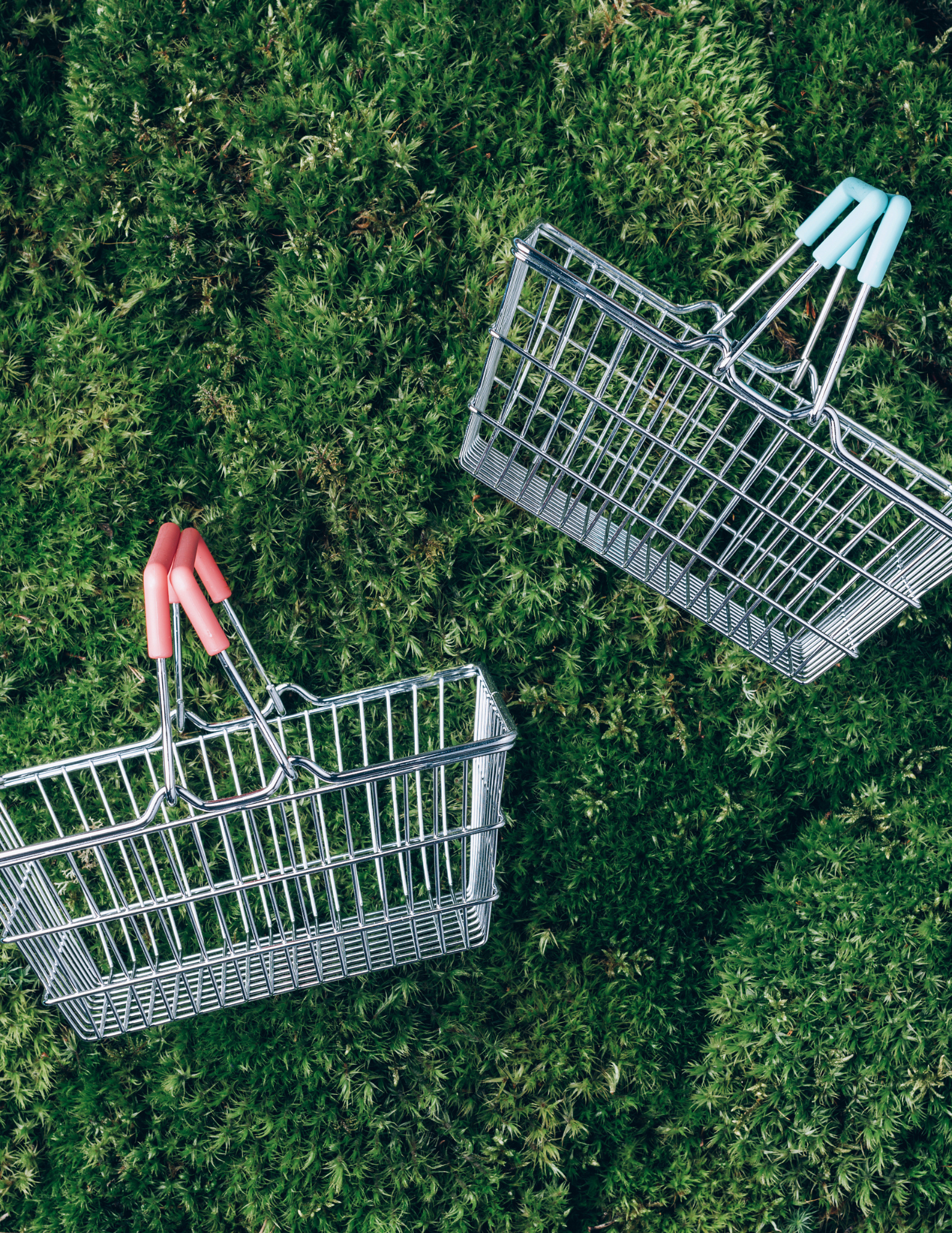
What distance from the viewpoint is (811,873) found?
2.72m

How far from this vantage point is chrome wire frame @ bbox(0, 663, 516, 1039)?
7.13 ft

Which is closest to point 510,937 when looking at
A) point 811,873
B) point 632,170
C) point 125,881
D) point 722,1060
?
point 722,1060

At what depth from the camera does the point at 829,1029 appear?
8.67 feet

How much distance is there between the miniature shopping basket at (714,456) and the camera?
6.71 ft

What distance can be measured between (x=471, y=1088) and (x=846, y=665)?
5.28ft

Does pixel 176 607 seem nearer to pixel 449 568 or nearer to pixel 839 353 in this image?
pixel 449 568

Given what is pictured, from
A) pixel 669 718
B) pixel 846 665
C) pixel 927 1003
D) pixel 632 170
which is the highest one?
pixel 632 170

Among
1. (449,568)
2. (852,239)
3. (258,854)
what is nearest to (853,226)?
(852,239)

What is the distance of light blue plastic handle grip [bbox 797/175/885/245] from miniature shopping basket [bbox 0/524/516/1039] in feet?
4.04

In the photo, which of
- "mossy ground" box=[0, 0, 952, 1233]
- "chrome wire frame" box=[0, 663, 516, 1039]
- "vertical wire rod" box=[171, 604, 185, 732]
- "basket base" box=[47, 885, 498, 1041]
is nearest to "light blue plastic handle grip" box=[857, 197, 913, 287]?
"mossy ground" box=[0, 0, 952, 1233]

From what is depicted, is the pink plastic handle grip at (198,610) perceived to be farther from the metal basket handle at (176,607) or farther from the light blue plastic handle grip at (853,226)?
the light blue plastic handle grip at (853,226)

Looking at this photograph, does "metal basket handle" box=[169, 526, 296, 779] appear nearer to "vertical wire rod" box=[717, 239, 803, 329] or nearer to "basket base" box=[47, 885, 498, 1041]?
"basket base" box=[47, 885, 498, 1041]

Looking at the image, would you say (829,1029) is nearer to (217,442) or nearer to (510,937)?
(510,937)

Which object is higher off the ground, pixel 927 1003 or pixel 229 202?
pixel 229 202
